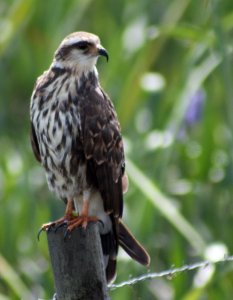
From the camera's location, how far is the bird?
6184 mm

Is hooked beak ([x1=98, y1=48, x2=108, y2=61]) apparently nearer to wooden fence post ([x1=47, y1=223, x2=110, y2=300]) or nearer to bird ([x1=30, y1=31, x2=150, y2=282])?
bird ([x1=30, y1=31, x2=150, y2=282])

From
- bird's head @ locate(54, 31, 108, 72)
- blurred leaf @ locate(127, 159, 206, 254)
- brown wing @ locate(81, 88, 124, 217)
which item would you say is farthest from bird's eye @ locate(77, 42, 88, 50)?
blurred leaf @ locate(127, 159, 206, 254)

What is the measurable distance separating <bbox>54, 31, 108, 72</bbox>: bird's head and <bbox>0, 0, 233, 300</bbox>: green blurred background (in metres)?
0.90

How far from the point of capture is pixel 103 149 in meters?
6.23

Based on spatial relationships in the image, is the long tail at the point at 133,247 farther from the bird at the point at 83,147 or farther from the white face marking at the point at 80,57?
the white face marking at the point at 80,57

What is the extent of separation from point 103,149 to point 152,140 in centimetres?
211

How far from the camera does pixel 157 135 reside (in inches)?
327

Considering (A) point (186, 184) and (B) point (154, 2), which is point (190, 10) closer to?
(B) point (154, 2)

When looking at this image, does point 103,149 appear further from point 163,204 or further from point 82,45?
point 163,204

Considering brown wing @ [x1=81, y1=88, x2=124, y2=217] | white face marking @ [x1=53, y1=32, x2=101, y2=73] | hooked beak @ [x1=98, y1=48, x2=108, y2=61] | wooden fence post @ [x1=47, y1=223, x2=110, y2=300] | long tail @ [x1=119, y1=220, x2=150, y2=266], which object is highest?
white face marking @ [x1=53, y1=32, x2=101, y2=73]

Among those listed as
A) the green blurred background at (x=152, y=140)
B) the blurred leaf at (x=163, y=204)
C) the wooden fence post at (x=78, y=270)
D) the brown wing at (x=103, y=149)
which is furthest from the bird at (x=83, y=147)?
the blurred leaf at (x=163, y=204)

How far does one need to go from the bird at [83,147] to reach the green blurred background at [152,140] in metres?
1.05

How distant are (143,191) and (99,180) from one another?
1.50 meters

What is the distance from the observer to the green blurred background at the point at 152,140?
25.8 feet
